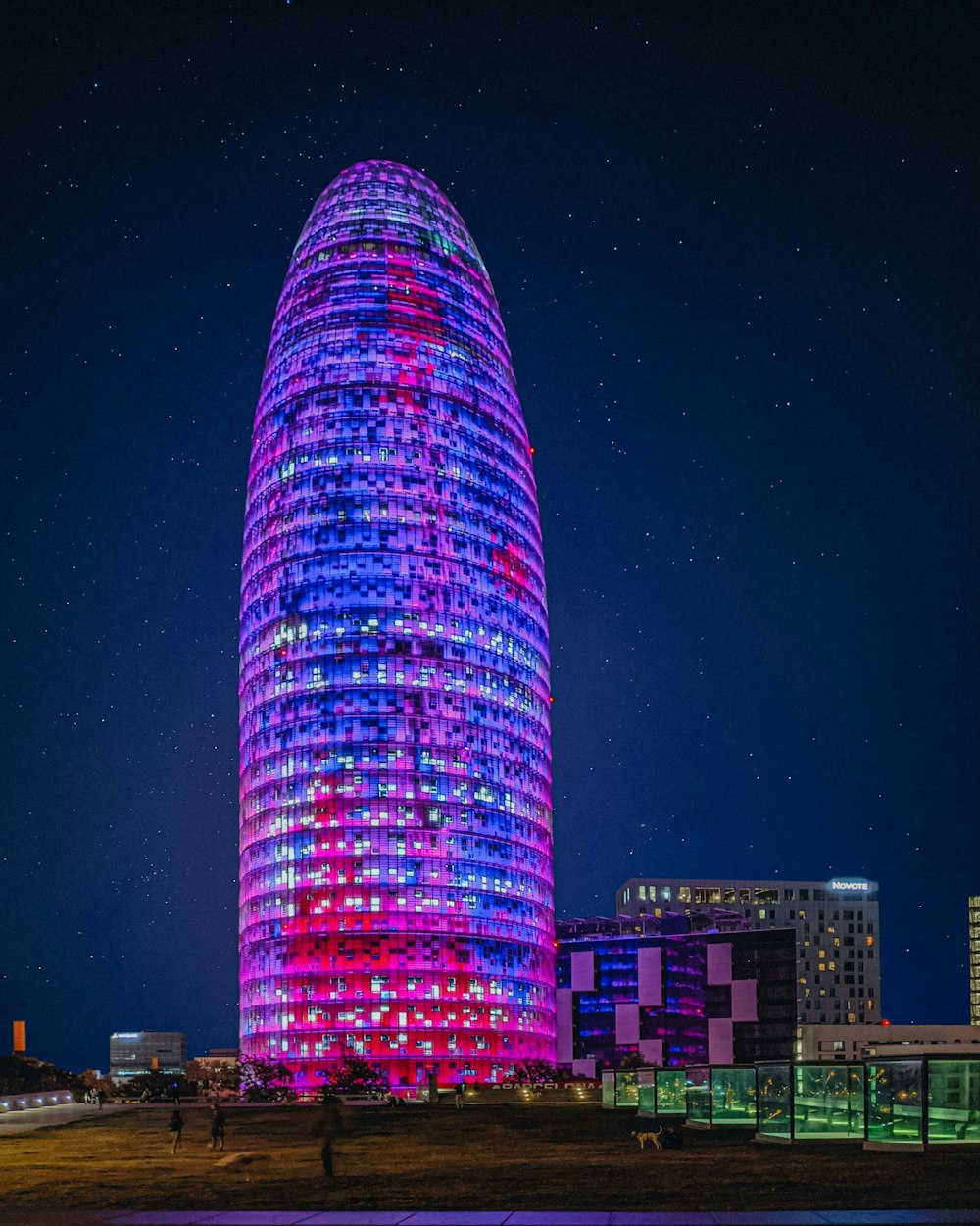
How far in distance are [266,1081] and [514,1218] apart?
149m

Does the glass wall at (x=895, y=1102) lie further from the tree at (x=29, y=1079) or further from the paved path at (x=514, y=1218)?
the tree at (x=29, y=1079)

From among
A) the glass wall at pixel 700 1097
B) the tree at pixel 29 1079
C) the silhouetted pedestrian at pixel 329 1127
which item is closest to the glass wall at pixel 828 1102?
the glass wall at pixel 700 1097

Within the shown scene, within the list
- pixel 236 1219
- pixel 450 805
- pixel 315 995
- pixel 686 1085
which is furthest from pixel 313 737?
pixel 236 1219

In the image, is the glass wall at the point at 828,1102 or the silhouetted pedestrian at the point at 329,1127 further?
the glass wall at the point at 828,1102

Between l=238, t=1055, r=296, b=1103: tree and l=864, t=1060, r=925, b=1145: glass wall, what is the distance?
118223mm

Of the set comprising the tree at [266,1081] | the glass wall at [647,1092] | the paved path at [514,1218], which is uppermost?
the paved path at [514,1218]

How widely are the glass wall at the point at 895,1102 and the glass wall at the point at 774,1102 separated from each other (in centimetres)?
344

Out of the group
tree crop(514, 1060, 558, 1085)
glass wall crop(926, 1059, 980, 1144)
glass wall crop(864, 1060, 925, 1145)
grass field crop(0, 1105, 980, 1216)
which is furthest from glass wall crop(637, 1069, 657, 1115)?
tree crop(514, 1060, 558, 1085)

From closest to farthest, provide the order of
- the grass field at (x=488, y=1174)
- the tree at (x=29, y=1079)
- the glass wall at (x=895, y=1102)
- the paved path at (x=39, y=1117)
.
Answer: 1. the grass field at (x=488, y=1174)
2. the glass wall at (x=895, y=1102)
3. the paved path at (x=39, y=1117)
4. the tree at (x=29, y=1079)

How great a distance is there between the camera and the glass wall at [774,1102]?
47.0 meters

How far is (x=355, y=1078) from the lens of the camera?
164m

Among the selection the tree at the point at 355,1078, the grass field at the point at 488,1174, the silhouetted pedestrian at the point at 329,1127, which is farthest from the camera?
the tree at the point at 355,1078

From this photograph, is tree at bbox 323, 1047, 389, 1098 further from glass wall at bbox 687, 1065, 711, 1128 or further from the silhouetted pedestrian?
the silhouetted pedestrian

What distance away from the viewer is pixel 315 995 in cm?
18600
